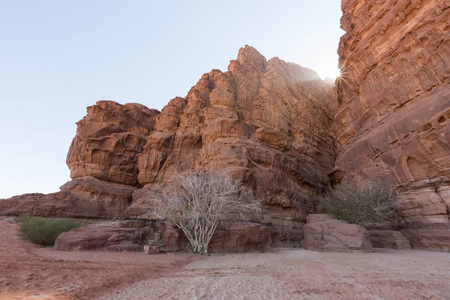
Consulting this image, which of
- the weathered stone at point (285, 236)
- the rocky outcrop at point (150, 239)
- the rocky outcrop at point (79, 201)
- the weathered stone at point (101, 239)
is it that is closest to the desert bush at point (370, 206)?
the weathered stone at point (285, 236)

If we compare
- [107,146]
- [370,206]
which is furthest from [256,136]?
[107,146]

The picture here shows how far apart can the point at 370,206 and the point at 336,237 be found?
17.3 feet

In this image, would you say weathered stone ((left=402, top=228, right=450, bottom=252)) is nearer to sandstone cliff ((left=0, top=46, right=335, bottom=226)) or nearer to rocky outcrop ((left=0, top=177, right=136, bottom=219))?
sandstone cliff ((left=0, top=46, right=335, bottom=226))

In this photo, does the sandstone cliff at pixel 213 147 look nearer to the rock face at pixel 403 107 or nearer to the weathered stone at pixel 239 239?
the weathered stone at pixel 239 239

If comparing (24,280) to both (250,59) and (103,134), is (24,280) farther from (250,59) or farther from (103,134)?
(250,59)

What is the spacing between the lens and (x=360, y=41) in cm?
2903

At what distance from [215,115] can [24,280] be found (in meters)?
32.7

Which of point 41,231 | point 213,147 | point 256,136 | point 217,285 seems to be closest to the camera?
point 217,285

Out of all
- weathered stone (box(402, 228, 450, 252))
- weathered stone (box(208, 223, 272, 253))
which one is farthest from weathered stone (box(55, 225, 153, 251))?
weathered stone (box(402, 228, 450, 252))

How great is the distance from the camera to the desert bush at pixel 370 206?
745 inches

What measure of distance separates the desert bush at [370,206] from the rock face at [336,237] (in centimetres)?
322

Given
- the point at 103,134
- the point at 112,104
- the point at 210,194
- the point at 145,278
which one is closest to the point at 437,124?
the point at 210,194

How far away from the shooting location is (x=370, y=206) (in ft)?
62.3

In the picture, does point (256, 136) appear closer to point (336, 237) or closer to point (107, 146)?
point (336, 237)
